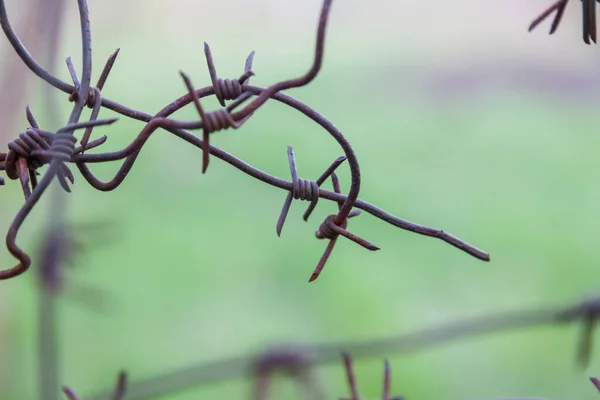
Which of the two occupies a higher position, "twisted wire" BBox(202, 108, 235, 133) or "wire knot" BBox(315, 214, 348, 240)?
"twisted wire" BBox(202, 108, 235, 133)

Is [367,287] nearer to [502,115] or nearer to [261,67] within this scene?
[261,67]

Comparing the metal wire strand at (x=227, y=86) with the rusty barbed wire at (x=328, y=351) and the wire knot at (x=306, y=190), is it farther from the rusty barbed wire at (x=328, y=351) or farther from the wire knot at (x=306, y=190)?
the rusty barbed wire at (x=328, y=351)

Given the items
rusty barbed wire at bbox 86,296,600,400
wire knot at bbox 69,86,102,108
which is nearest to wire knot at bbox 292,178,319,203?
wire knot at bbox 69,86,102,108

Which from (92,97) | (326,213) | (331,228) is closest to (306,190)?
(331,228)

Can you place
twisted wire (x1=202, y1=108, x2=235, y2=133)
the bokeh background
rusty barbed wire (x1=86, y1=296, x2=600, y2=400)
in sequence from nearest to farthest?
twisted wire (x1=202, y1=108, x2=235, y2=133)
rusty barbed wire (x1=86, y1=296, x2=600, y2=400)
the bokeh background

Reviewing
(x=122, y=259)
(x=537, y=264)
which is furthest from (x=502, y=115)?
(x=122, y=259)

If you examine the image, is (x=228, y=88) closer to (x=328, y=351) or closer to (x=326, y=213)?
(x=328, y=351)

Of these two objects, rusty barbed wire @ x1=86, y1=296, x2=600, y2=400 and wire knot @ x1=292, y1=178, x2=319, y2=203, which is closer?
wire knot @ x1=292, y1=178, x2=319, y2=203

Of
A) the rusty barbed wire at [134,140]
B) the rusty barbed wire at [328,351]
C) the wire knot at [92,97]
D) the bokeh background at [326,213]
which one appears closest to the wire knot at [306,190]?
the rusty barbed wire at [134,140]

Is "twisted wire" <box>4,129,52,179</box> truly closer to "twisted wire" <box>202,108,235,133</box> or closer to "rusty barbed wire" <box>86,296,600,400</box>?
"twisted wire" <box>202,108,235,133</box>
